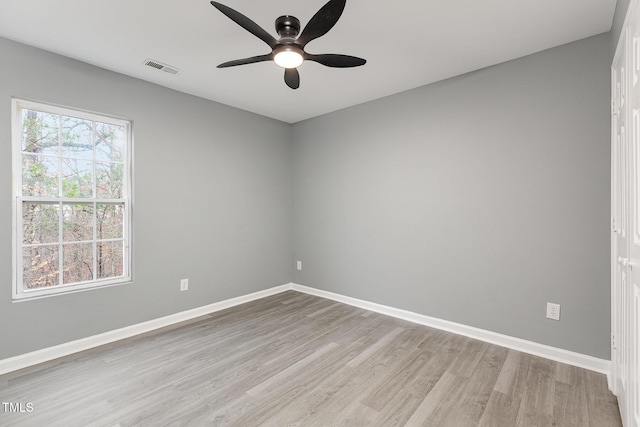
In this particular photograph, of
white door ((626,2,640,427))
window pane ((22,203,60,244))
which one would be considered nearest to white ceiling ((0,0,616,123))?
white door ((626,2,640,427))

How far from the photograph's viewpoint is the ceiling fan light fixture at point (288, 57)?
6.01 feet

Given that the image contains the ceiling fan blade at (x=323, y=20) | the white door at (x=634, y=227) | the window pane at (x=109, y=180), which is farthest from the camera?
the window pane at (x=109, y=180)

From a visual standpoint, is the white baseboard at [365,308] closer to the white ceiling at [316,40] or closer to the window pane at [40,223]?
the window pane at [40,223]

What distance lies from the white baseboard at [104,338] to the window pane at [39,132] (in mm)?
1661

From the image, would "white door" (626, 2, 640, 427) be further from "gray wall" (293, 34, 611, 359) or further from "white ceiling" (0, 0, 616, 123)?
"gray wall" (293, 34, 611, 359)

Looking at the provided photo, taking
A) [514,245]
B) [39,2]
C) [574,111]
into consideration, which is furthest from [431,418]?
[39,2]

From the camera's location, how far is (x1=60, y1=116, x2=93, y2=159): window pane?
8.65 ft

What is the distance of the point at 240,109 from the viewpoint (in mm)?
3883

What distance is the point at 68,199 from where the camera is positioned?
264cm

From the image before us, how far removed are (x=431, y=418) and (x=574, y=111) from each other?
2508 mm

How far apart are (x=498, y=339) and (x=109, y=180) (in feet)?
13.1

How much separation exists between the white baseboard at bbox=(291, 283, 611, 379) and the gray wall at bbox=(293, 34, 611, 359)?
0.06 meters

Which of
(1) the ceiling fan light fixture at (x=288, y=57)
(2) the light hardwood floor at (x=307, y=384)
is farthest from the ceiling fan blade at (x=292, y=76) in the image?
(2) the light hardwood floor at (x=307, y=384)

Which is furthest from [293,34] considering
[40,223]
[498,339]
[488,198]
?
[498,339]
